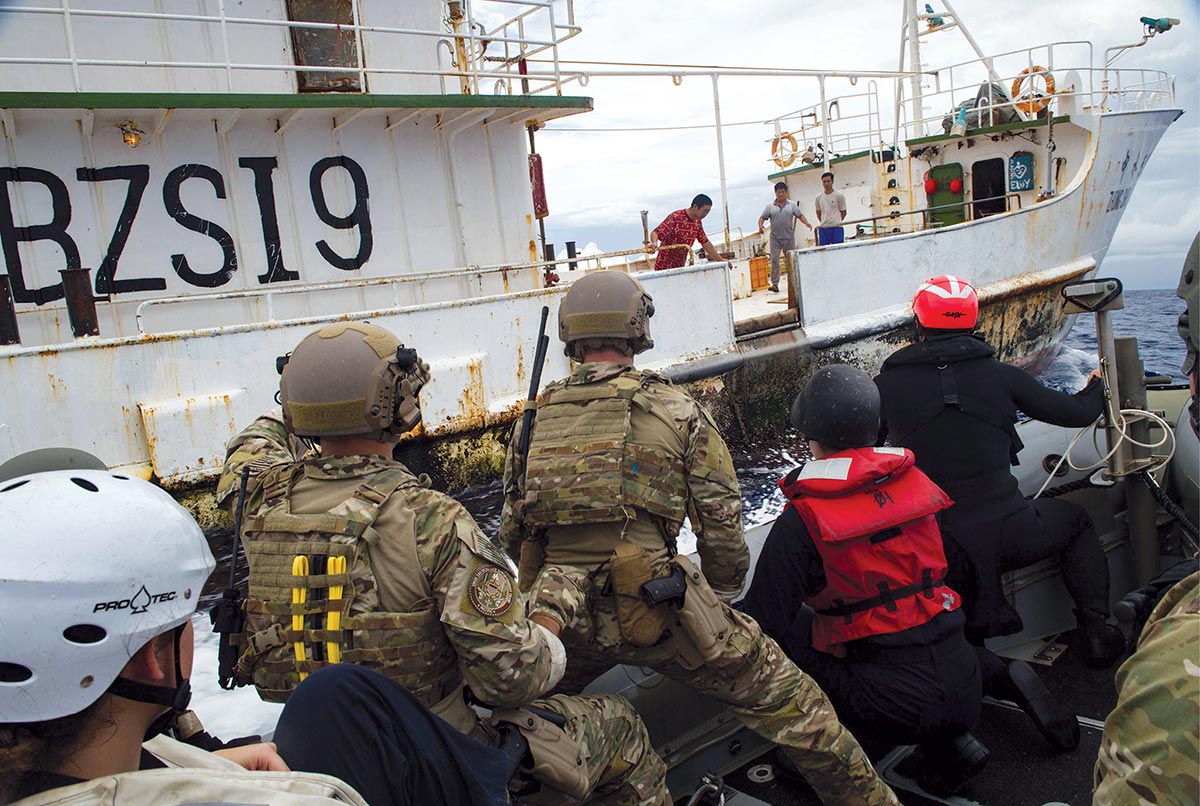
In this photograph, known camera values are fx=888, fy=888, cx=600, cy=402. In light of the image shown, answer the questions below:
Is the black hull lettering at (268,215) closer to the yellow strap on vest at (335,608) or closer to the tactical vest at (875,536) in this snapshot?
the tactical vest at (875,536)

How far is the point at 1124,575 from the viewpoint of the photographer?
3.62 metres

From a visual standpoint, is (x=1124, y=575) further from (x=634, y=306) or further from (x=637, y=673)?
(x=634, y=306)

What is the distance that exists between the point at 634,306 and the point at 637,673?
1.07 m

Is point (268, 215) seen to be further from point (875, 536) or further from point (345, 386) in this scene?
point (875, 536)

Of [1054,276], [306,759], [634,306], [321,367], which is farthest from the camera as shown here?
[1054,276]

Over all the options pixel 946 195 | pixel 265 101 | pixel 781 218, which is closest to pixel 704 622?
pixel 265 101

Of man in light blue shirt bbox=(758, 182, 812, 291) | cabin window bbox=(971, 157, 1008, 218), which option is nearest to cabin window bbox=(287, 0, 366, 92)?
man in light blue shirt bbox=(758, 182, 812, 291)

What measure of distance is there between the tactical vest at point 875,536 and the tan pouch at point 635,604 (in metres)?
0.48

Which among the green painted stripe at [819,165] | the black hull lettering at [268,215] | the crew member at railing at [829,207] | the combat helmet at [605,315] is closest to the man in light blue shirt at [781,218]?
the crew member at railing at [829,207]

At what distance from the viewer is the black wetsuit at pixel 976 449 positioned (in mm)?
2918

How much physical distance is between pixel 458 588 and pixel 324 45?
7.30 metres

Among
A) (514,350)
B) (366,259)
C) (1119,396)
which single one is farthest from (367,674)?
(366,259)

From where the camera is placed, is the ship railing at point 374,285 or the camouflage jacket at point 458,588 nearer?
the camouflage jacket at point 458,588

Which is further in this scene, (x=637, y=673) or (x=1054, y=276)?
(x=1054, y=276)
